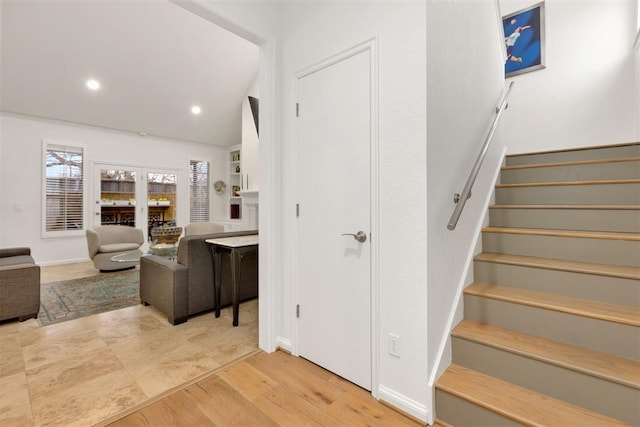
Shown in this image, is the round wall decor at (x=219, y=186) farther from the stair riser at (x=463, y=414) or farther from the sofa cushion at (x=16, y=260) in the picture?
the stair riser at (x=463, y=414)

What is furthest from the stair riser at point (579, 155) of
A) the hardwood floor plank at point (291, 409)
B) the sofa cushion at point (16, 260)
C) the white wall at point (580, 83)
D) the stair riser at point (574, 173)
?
the sofa cushion at point (16, 260)

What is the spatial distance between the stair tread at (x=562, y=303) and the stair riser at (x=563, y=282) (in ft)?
0.11

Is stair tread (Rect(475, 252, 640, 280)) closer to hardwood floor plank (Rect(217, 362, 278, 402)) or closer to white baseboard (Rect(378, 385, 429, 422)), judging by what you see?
white baseboard (Rect(378, 385, 429, 422))

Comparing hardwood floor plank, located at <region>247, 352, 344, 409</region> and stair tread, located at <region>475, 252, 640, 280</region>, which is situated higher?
stair tread, located at <region>475, 252, 640, 280</region>

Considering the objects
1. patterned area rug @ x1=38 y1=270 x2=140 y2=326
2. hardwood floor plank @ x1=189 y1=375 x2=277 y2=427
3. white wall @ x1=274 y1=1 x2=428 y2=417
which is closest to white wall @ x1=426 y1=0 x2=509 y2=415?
white wall @ x1=274 y1=1 x2=428 y2=417

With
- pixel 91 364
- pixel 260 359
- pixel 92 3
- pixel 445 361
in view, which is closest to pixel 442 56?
pixel 445 361

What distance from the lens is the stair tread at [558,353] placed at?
1.29m

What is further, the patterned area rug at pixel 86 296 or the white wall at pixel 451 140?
the patterned area rug at pixel 86 296

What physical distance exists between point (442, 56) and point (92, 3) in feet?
16.0

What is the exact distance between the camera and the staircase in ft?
4.35

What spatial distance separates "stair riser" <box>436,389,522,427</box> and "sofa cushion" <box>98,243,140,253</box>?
17.3 ft

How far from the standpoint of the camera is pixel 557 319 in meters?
1.56

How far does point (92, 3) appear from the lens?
3.93m

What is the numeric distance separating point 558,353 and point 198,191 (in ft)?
24.4
